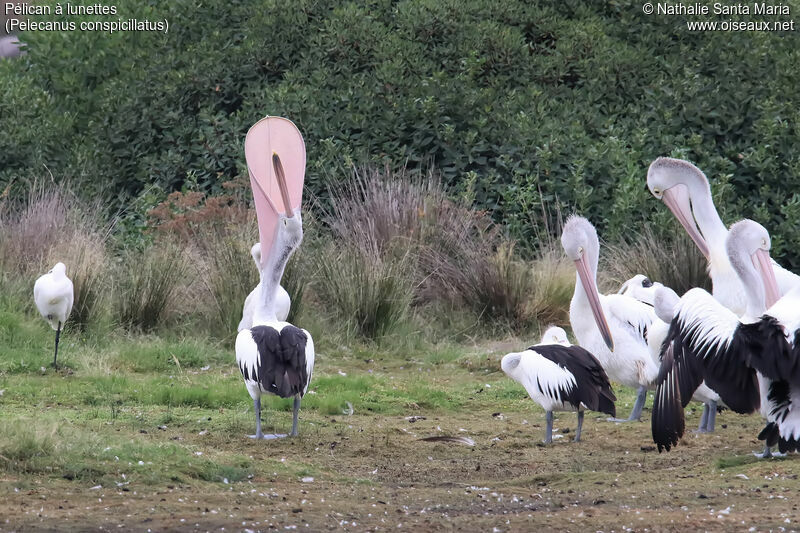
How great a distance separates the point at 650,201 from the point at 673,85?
2238 millimetres

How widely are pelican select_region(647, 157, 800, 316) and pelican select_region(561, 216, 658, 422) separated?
58cm

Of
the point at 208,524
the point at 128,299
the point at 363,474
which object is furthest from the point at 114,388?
the point at 208,524

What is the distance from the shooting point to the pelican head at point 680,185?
370 inches

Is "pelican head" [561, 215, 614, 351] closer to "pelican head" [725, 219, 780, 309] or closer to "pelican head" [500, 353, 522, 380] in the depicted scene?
"pelican head" [500, 353, 522, 380]

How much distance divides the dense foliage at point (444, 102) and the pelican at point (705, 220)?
3600mm

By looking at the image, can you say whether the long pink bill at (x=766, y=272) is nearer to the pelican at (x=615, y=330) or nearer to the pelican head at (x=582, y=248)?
the pelican at (x=615, y=330)

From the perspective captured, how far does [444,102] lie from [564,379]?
809 centimetres

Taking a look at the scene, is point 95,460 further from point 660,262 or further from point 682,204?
point 660,262

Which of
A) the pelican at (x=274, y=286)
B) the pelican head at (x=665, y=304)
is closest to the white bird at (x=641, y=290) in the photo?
the pelican head at (x=665, y=304)

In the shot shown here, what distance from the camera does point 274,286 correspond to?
8469mm

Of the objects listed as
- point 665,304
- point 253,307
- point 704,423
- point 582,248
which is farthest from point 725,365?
point 253,307

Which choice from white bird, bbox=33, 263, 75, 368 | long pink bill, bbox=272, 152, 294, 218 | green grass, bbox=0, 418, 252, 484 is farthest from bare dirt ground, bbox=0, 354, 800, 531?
long pink bill, bbox=272, 152, 294, 218

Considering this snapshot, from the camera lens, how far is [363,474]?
6652 mm

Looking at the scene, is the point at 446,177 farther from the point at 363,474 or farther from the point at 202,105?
the point at 363,474
